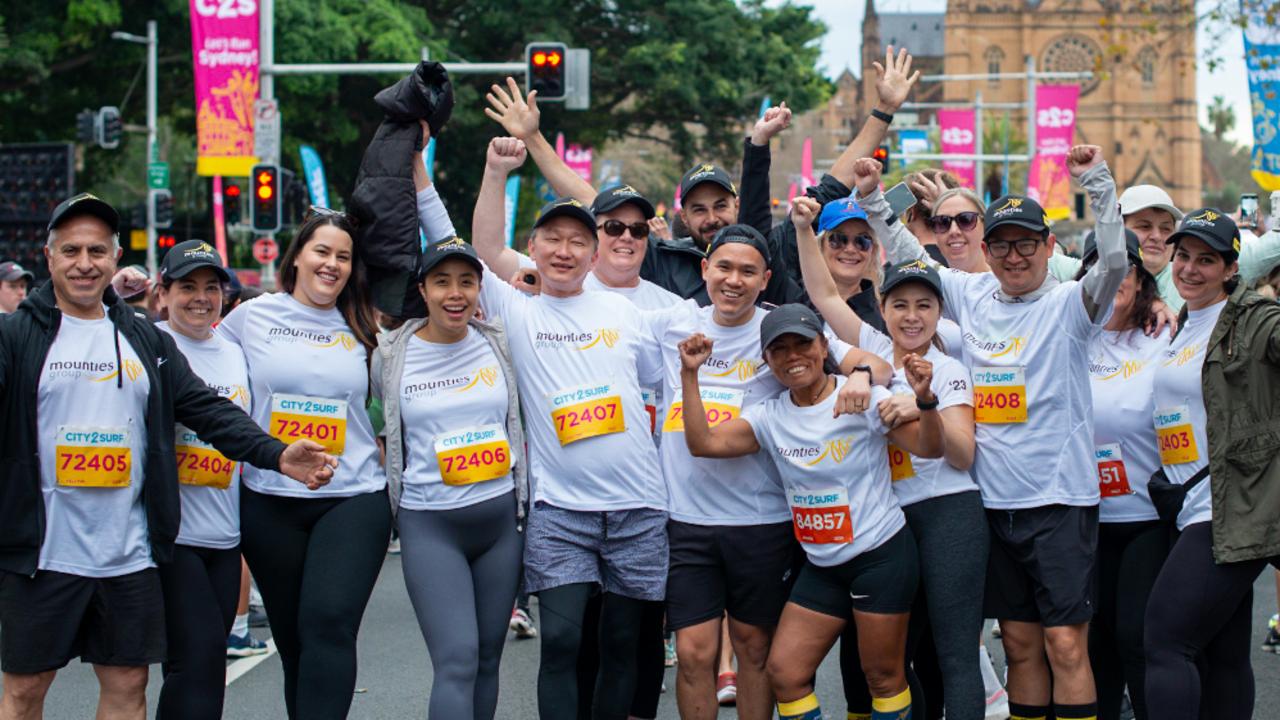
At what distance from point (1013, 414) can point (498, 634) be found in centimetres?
204

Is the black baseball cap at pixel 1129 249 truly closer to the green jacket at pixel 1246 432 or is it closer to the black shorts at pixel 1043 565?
the green jacket at pixel 1246 432

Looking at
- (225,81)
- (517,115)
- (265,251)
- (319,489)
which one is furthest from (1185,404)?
(265,251)

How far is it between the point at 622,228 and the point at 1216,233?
7.59ft

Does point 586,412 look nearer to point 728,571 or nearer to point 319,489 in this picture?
point 728,571

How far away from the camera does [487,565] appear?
538 centimetres

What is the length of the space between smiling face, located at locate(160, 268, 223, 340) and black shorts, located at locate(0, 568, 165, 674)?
106cm

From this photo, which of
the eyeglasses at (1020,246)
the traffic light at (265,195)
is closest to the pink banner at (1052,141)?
the traffic light at (265,195)

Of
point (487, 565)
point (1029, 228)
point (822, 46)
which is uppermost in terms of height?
point (822, 46)

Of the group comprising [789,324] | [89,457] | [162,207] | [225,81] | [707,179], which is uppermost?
[225,81]

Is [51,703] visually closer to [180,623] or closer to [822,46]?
[180,623]

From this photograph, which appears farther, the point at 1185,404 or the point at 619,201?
the point at 619,201

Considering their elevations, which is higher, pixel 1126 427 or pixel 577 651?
pixel 1126 427

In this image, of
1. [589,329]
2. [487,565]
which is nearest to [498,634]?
[487,565]

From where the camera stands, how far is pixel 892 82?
648 cm
